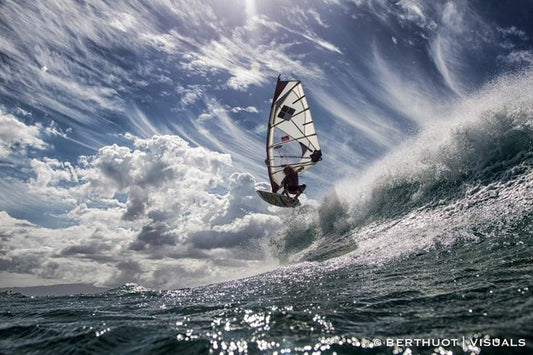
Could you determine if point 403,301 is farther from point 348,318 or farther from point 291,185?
point 291,185

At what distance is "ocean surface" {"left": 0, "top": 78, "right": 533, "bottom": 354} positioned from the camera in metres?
5.31

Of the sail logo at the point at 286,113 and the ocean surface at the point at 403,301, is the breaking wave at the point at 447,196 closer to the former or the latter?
the ocean surface at the point at 403,301

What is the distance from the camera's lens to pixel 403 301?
281 inches

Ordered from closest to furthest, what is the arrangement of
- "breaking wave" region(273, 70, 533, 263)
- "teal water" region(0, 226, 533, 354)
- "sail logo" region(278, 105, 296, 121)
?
"teal water" region(0, 226, 533, 354) → "breaking wave" region(273, 70, 533, 263) → "sail logo" region(278, 105, 296, 121)

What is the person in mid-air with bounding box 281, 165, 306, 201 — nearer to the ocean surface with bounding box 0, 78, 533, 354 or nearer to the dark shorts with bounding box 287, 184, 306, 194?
the dark shorts with bounding box 287, 184, 306, 194

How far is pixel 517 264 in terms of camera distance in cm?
798

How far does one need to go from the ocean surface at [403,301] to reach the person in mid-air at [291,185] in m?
4.73

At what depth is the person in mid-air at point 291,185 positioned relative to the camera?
2066 cm

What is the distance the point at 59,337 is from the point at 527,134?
23725 mm

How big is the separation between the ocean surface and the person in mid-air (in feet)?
15.5

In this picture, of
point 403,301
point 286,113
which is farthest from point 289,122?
point 403,301

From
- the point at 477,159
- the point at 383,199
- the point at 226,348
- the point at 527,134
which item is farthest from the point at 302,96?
the point at 226,348

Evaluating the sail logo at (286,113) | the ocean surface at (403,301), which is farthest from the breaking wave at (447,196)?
the sail logo at (286,113)

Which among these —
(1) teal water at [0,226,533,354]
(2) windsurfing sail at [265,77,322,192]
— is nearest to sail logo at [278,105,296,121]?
(2) windsurfing sail at [265,77,322,192]
